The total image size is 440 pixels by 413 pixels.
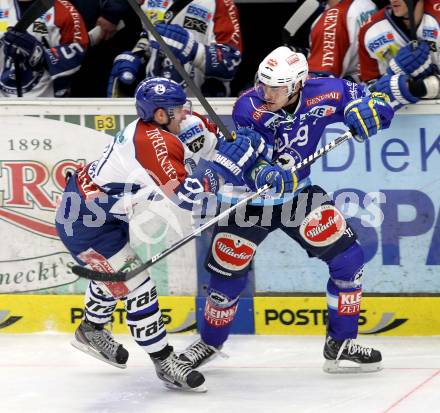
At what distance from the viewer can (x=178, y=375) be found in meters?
5.26

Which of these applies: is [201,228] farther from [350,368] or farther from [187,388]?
[350,368]

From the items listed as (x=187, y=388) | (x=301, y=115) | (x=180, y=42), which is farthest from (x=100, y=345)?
(x=180, y=42)

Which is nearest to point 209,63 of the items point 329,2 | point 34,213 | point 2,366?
point 329,2

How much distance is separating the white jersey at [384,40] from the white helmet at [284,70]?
2.93 feet

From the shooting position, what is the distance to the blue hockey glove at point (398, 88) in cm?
573

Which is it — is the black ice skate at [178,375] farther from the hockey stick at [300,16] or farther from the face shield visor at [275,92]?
the hockey stick at [300,16]

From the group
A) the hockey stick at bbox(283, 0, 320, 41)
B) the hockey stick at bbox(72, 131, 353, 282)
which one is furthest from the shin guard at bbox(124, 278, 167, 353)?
the hockey stick at bbox(283, 0, 320, 41)

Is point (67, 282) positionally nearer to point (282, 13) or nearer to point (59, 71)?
point (59, 71)

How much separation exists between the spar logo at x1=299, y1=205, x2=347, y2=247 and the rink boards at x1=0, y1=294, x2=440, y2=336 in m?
0.77

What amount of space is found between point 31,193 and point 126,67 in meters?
0.82

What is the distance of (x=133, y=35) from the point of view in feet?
22.9

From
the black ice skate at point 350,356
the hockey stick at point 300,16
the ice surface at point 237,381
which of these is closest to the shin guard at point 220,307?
the ice surface at point 237,381

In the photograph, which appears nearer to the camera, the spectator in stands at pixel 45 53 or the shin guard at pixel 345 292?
the shin guard at pixel 345 292

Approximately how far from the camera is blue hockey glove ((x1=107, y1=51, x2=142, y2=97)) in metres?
6.46
